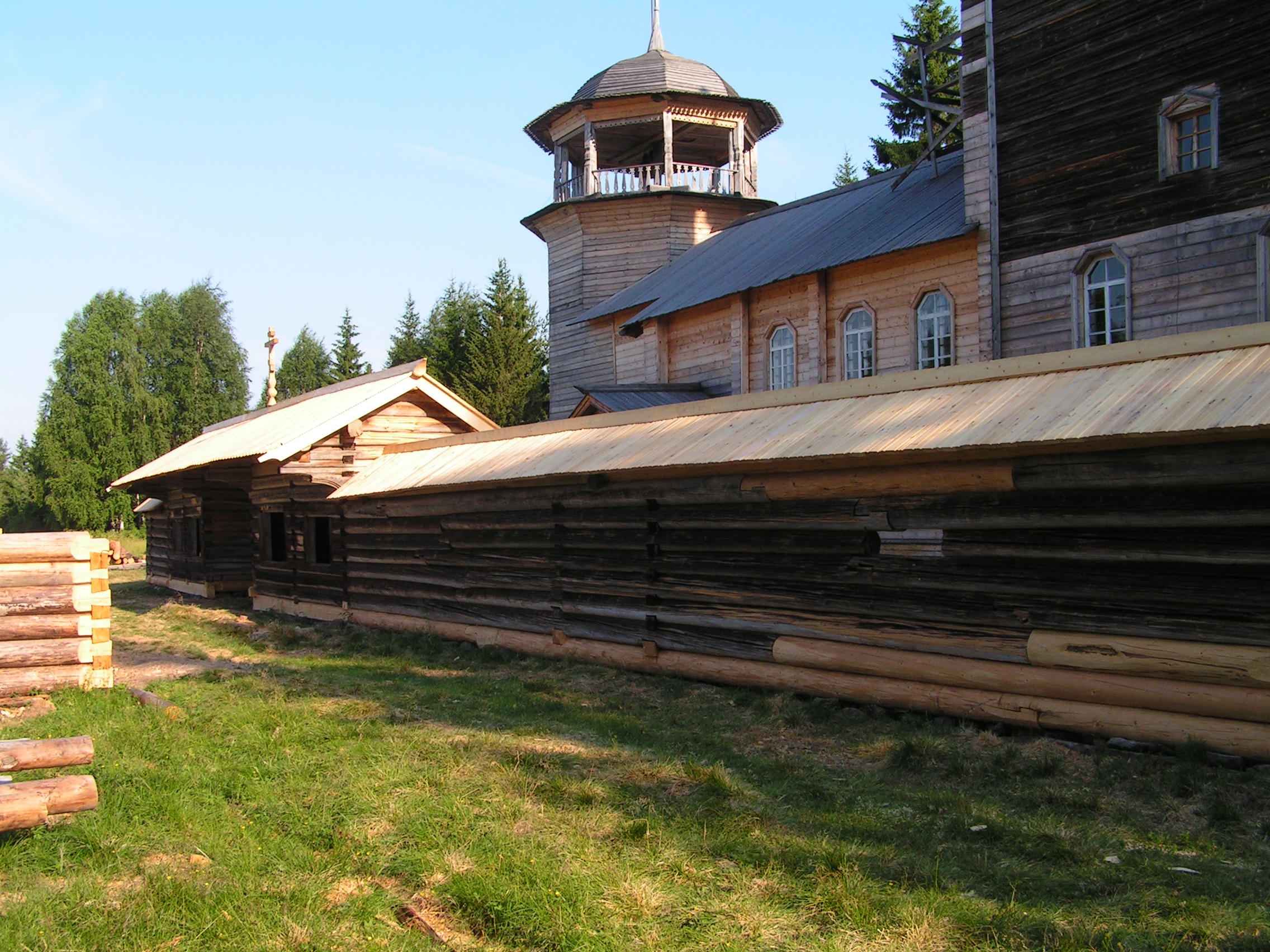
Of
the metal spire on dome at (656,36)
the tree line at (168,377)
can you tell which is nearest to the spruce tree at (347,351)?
the tree line at (168,377)

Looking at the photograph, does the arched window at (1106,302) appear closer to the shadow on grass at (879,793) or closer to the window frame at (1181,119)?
the window frame at (1181,119)

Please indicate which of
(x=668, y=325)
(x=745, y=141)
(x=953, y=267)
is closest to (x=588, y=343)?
(x=668, y=325)

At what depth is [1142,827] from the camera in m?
5.60

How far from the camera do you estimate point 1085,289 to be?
Result: 15.2 m

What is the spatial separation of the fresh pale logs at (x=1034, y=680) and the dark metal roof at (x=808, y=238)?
34.3 ft

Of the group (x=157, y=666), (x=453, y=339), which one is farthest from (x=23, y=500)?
(x=157, y=666)

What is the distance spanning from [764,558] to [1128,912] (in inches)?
220

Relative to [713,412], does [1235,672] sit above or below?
below

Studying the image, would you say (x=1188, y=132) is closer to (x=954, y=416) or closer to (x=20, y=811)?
(x=954, y=416)

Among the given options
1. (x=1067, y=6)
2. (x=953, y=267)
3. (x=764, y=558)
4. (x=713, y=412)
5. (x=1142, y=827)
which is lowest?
(x=1142, y=827)

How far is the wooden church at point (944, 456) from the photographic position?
7.11 meters

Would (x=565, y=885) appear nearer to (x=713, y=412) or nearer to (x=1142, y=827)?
(x=1142, y=827)

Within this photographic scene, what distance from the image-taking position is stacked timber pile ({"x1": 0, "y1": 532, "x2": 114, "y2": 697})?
8719 millimetres

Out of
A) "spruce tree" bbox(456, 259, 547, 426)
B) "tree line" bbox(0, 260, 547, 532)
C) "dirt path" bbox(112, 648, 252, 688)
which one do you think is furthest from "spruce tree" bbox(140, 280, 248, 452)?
"dirt path" bbox(112, 648, 252, 688)
